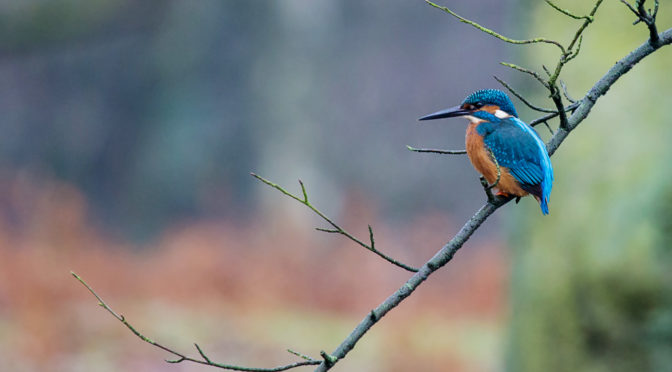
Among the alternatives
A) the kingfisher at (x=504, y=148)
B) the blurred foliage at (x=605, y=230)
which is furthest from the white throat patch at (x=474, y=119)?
the blurred foliage at (x=605, y=230)

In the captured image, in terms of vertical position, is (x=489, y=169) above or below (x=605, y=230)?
below

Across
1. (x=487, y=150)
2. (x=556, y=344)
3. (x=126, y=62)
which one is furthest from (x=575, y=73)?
(x=126, y=62)

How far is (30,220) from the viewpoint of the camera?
4895 millimetres

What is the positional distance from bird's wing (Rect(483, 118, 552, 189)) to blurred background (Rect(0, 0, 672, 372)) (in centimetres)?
150

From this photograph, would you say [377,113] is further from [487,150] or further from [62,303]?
[487,150]

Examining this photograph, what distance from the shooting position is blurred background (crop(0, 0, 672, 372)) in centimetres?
455

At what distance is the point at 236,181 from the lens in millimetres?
6270

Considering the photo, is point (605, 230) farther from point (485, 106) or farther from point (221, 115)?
point (221, 115)

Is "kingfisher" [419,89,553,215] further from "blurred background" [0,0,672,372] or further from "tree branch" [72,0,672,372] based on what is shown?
"blurred background" [0,0,672,372]

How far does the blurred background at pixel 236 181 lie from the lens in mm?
4551

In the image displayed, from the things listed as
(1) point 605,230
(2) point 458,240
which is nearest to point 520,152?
(2) point 458,240

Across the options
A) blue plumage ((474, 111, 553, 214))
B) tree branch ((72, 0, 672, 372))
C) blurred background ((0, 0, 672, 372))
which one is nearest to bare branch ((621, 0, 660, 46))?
tree branch ((72, 0, 672, 372))

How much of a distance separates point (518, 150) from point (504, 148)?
22 mm

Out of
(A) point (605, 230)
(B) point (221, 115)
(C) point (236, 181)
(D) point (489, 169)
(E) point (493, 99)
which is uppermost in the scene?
(B) point (221, 115)
